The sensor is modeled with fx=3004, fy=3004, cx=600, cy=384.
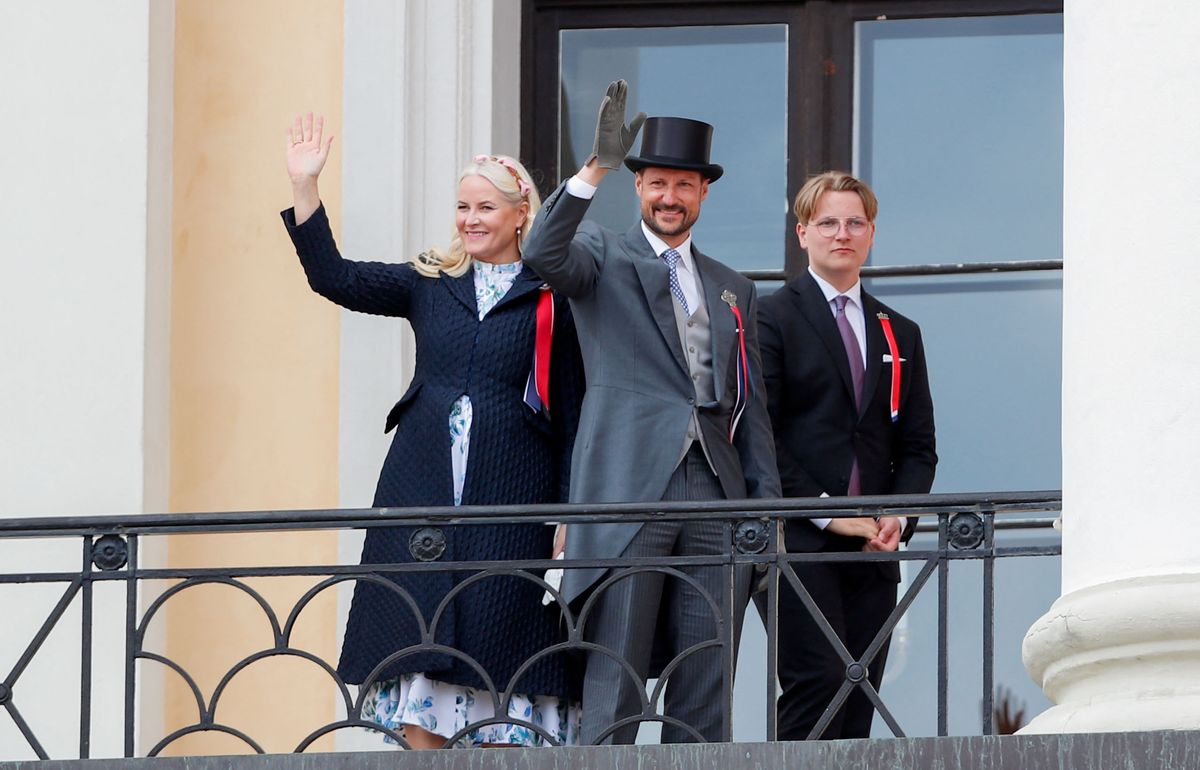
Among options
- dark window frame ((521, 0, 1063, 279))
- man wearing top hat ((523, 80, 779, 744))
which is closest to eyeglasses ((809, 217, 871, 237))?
man wearing top hat ((523, 80, 779, 744))

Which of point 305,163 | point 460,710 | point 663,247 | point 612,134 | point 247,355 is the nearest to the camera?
point 612,134

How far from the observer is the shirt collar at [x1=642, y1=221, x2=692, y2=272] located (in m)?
7.63

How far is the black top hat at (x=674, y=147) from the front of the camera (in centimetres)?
757

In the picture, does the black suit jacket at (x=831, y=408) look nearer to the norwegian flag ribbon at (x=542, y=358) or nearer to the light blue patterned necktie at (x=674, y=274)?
the light blue patterned necktie at (x=674, y=274)

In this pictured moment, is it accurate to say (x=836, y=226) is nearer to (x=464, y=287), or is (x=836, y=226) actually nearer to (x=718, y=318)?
(x=718, y=318)

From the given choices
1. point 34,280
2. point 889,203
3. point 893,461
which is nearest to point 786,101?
point 889,203

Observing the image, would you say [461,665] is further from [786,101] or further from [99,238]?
[786,101]

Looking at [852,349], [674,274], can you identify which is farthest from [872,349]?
[674,274]

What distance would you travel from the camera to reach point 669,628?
24.3ft

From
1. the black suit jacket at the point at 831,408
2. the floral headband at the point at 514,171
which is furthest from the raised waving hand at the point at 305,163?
the black suit jacket at the point at 831,408

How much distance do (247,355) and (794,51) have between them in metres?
2.03

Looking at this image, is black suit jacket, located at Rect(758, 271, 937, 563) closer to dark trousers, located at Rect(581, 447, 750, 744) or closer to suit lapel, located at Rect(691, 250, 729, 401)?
suit lapel, located at Rect(691, 250, 729, 401)

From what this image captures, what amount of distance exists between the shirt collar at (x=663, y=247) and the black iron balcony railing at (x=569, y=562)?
78 cm

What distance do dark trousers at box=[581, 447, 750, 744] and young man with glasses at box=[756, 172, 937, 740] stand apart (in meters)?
0.38
